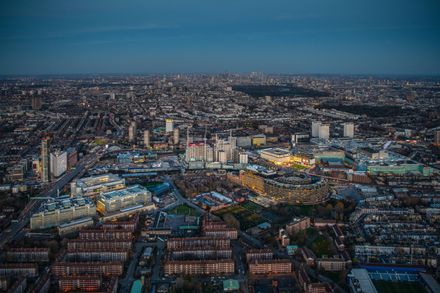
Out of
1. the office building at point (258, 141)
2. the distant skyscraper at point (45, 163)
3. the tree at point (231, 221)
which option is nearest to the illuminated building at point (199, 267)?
the tree at point (231, 221)

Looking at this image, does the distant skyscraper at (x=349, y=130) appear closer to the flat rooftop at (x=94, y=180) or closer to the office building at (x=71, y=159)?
the flat rooftop at (x=94, y=180)

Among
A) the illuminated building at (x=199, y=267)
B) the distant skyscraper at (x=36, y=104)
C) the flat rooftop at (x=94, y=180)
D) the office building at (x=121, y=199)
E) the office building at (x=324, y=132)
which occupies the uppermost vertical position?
the distant skyscraper at (x=36, y=104)

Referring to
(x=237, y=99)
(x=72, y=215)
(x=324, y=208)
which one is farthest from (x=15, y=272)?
(x=237, y=99)

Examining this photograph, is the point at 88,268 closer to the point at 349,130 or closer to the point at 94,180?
the point at 94,180

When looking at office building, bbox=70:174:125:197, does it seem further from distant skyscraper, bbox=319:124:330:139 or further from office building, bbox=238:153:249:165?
distant skyscraper, bbox=319:124:330:139

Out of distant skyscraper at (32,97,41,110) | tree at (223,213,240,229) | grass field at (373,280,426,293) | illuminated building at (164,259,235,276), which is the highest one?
distant skyscraper at (32,97,41,110)

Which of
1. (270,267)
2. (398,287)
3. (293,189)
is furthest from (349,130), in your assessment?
(270,267)

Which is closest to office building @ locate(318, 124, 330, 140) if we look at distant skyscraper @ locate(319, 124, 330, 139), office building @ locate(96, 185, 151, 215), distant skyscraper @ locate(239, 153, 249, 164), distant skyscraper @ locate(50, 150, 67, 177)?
distant skyscraper @ locate(319, 124, 330, 139)
